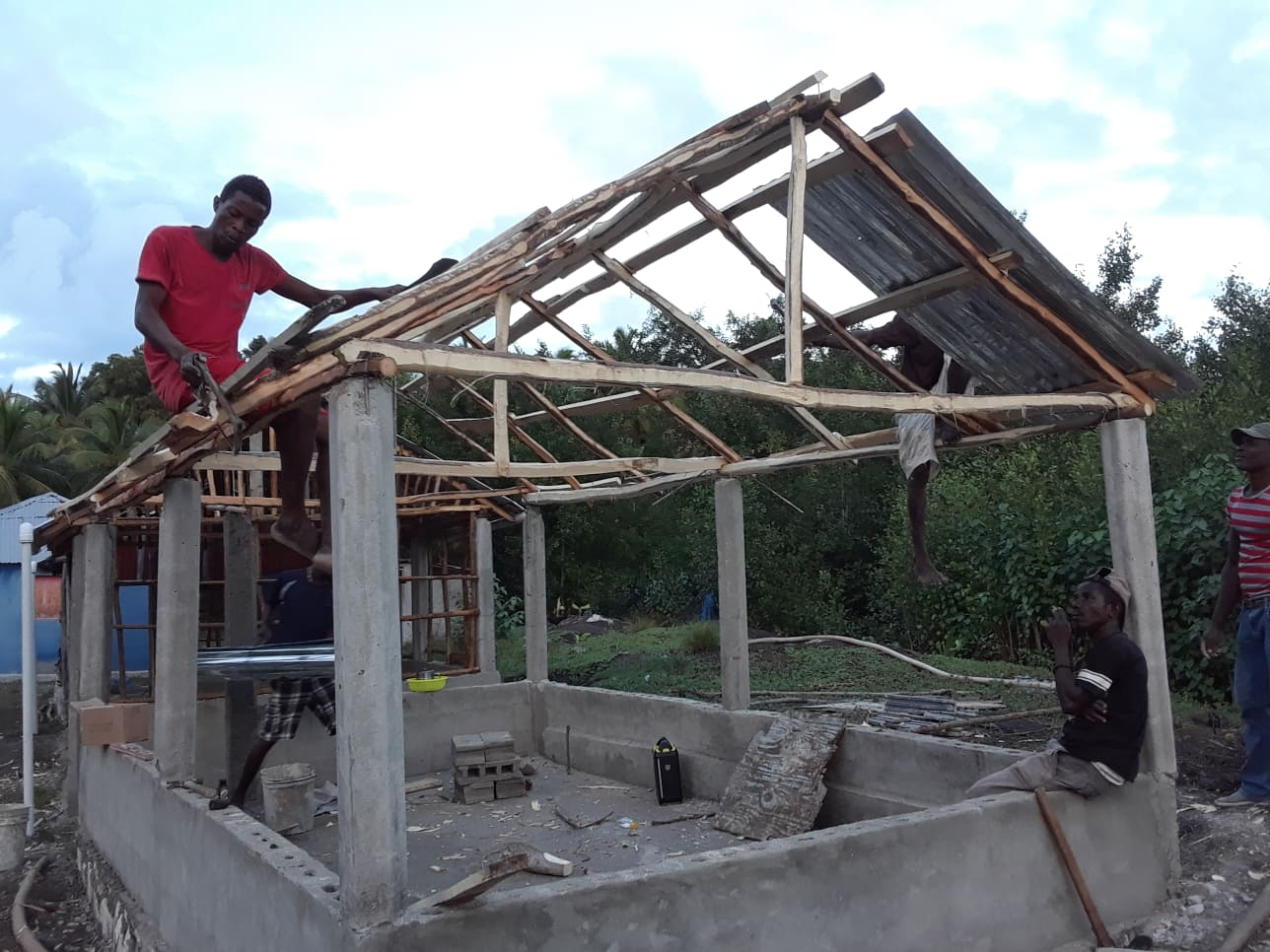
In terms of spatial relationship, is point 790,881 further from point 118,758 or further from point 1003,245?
point 118,758

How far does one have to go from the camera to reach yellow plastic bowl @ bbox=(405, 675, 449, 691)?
9844 mm

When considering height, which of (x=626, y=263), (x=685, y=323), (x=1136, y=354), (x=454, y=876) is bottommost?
(x=454, y=876)

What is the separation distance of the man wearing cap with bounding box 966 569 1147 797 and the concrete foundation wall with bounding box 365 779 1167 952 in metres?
0.15

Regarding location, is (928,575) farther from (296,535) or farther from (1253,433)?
(296,535)

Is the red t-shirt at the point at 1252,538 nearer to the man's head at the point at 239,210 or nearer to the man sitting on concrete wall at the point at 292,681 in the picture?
the man's head at the point at 239,210

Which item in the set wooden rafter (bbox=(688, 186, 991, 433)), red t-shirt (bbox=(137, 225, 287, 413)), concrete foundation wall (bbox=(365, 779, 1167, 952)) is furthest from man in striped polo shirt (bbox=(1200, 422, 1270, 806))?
red t-shirt (bbox=(137, 225, 287, 413))

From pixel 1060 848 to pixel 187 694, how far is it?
17.0 ft

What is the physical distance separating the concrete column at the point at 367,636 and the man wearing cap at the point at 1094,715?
10.4 feet

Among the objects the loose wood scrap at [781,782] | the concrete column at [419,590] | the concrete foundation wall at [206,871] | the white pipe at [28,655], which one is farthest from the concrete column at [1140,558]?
the concrete column at [419,590]

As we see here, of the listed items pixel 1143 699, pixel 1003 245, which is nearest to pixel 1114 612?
pixel 1143 699

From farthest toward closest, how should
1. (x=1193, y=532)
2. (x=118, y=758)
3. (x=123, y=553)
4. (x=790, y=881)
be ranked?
(x=123, y=553) → (x=1193, y=532) → (x=118, y=758) → (x=790, y=881)

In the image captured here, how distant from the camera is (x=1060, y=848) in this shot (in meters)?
4.89

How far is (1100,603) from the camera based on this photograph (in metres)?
5.16

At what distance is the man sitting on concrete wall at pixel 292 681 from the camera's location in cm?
705
